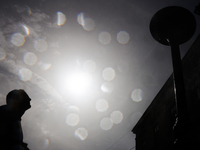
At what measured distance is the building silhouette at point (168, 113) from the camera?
28.7ft

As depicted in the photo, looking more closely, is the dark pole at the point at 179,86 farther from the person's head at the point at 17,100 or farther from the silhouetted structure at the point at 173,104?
the person's head at the point at 17,100

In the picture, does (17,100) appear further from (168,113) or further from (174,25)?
(168,113)

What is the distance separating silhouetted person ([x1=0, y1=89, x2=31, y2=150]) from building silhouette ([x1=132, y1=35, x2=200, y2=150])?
6182mm

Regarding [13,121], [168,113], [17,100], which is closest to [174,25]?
[17,100]

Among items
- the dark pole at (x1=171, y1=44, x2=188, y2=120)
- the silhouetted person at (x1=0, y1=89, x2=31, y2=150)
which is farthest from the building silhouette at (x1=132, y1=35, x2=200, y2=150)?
the silhouetted person at (x1=0, y1=89, x2=31, y2=150)

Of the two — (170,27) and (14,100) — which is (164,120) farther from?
(14,100)

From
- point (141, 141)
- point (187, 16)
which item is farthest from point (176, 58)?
point (141, 141)

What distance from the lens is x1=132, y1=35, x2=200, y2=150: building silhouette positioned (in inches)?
344

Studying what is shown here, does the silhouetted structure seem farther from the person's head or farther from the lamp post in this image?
the person's head

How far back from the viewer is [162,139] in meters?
11.2

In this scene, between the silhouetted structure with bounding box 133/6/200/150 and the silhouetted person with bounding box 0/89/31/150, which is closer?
the silhouetted person with bounding box 0/89/31/150

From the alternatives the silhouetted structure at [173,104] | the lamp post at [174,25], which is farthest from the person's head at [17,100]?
the lamp post at [174,25]

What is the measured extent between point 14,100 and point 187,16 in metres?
4.08

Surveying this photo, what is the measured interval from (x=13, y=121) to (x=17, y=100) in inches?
8.3
